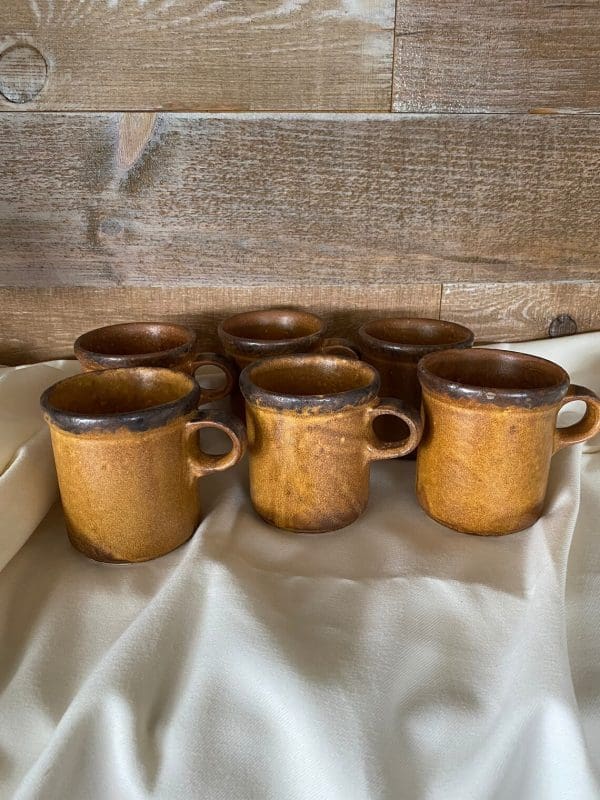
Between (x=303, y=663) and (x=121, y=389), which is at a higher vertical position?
(x=121, y=389)

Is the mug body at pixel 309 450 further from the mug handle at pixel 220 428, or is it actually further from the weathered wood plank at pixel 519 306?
the weathered wood plank at pixel 519 306

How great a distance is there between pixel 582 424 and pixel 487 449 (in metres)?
0.12

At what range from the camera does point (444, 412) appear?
1.90ft

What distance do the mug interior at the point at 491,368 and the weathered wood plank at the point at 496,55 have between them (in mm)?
306

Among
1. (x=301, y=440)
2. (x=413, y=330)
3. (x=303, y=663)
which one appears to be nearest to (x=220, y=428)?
(x=301, y=440)

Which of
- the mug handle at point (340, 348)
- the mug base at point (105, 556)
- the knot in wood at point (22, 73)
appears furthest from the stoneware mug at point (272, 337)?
the knot in wood at point (22, 73)

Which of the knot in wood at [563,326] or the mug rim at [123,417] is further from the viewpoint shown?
the knot in wood at [563,326]

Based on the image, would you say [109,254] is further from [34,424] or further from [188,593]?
[188,593]

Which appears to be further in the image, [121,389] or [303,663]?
[121,389]

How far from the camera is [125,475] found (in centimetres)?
53

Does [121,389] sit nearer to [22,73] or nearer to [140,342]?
[140,342]

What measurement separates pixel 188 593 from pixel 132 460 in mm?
113

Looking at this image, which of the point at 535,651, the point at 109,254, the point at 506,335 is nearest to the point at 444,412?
the point at 535,651

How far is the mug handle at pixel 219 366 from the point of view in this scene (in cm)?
71
